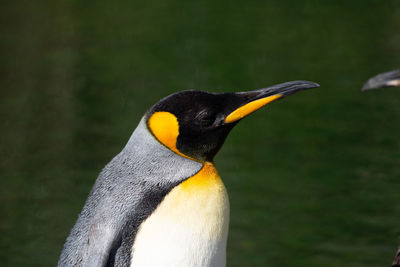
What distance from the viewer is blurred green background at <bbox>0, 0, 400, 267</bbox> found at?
18.0ft

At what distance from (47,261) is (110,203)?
2143 millimetres

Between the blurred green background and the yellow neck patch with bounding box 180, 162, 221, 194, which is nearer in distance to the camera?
the yellow neck patch with bounding box 180, 162, 221, 194

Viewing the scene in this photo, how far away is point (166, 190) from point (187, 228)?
140 millimetres

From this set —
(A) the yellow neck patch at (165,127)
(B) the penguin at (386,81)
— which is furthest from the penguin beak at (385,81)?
(A) the yellow neck patch at (165,127)

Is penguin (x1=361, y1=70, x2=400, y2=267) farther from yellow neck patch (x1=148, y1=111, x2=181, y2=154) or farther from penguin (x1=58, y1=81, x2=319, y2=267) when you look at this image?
yellow neck patch (x1=148, y1=111, x2=181, y2=154)

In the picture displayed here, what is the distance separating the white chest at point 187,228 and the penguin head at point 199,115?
10 cm

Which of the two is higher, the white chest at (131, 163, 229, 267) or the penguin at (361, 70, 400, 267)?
the penguin at (361, 70, 400, 267)

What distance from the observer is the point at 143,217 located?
3021 mm

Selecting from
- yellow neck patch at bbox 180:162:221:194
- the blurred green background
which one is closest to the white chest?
yellow neck patch at bbox 180:162:221:194

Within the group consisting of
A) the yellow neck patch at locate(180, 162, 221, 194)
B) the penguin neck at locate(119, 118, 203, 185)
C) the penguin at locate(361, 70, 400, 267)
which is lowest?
the yellow neck patch at locate(180, 162, 221, 194)

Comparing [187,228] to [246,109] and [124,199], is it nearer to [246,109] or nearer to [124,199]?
[124,199]

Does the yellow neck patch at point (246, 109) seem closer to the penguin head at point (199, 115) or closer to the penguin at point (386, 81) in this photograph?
the penguin head at point (199, 115)

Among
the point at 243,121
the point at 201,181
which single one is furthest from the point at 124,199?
the point at 243,121

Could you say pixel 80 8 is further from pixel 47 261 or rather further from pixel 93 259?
pixel 93 259
